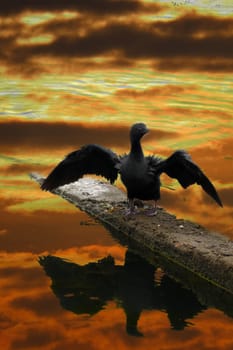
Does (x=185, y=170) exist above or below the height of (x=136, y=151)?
below

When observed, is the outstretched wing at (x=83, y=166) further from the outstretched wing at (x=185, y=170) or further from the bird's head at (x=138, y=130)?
the outstretched wing at (x=185, y=170)

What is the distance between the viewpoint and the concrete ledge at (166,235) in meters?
11.5

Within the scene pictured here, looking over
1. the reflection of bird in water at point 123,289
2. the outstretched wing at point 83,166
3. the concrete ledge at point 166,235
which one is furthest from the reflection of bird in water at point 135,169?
the reflection of bird in water at point 123,289

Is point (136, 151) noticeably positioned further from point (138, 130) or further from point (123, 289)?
point (123, 289)

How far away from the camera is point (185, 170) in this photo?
1308 centimetres

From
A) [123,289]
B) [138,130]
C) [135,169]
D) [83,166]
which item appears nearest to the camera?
[123,289]

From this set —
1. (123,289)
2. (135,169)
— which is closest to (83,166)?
(135,169)

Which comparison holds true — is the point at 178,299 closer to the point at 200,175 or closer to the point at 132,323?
the point at 132,323

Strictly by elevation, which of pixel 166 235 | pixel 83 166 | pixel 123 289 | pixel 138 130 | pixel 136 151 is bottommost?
pixel 123 289

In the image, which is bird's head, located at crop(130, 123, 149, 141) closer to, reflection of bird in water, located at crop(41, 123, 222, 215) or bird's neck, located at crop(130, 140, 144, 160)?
reflection of bird in water, located at crop(41, 123, 222, 215)

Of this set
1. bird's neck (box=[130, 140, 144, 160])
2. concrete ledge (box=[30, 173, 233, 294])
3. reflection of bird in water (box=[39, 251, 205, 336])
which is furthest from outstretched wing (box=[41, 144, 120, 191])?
reflection of bird in water (box=[39, 251, 205, 336])

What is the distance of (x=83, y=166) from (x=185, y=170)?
197 cm

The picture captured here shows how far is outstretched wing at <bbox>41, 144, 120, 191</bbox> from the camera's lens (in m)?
13.7

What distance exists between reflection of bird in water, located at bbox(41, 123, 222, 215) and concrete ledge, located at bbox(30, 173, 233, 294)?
1.42 feet
